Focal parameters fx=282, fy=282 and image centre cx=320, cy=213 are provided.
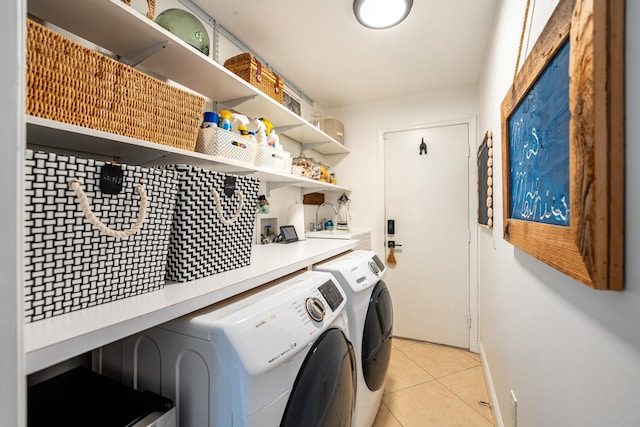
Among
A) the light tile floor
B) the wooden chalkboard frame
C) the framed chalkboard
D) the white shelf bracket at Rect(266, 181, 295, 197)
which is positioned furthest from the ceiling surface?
the light tile floor

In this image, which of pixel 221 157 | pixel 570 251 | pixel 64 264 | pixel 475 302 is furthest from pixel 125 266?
pixel 475 302

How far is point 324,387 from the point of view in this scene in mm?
892

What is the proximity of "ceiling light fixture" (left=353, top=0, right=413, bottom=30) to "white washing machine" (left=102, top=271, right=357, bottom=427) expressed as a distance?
1525 mm

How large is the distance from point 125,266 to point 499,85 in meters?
1.85

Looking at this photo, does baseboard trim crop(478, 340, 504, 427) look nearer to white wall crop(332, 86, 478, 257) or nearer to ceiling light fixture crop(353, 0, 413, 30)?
white wall crop(332, 86, 478, 257)

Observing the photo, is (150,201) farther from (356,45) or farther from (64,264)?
(356,45)

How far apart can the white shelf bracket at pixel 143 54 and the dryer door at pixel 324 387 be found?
124 cm

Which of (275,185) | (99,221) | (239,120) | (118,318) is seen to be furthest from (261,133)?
(118,318)

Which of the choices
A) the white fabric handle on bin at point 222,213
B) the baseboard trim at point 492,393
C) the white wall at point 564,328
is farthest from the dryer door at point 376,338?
the white fabric handle on bin at point 222,213

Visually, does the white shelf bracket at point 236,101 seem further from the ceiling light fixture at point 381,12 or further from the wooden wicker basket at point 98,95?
the ceiling light fixture at point 381,12

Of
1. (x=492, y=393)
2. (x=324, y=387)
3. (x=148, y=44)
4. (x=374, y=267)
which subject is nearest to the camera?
(x=324, y=387)

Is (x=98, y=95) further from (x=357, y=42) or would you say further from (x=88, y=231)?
(x=357, y=42)

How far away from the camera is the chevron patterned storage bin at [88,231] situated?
56cm

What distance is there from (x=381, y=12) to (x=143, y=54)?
1236mm
